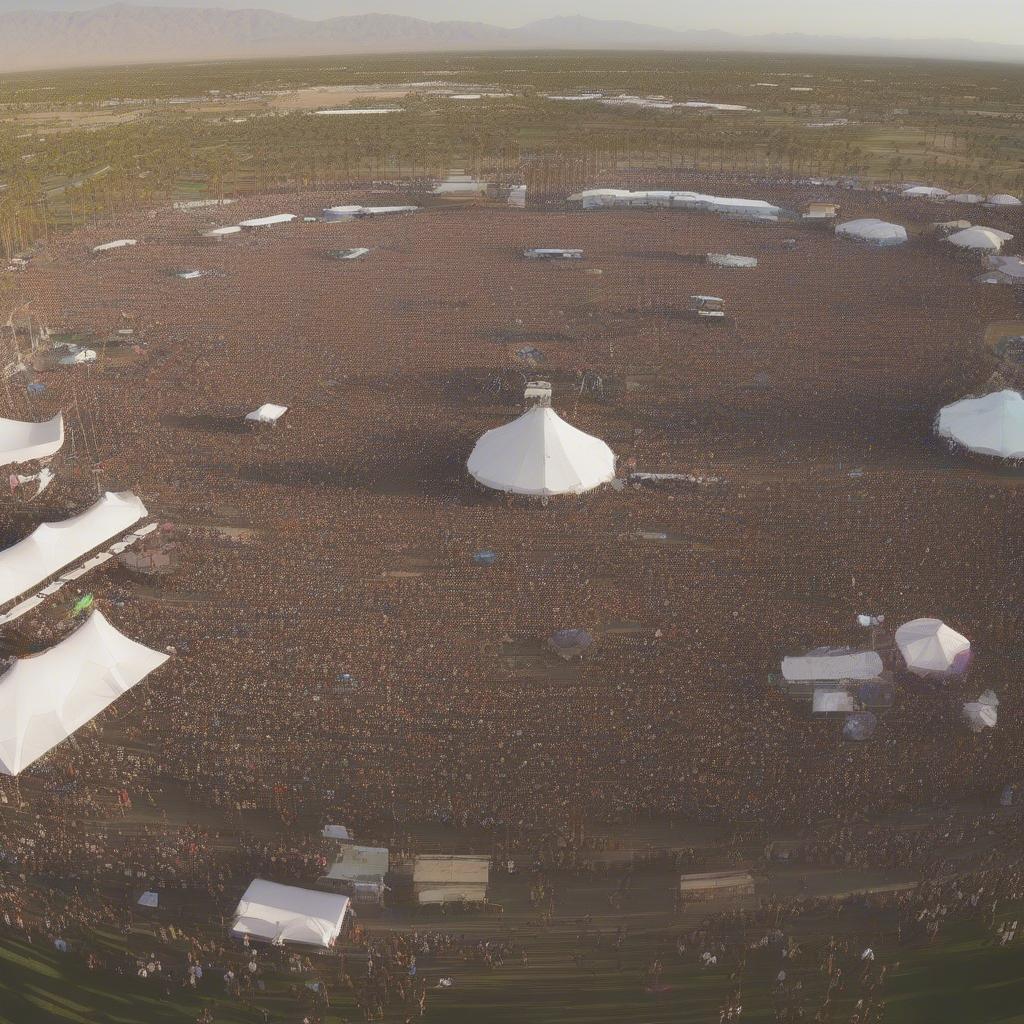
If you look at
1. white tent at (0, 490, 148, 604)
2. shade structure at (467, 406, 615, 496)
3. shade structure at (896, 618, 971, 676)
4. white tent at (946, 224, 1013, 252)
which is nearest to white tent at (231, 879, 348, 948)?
white tent at (0, 490, 148, 604)

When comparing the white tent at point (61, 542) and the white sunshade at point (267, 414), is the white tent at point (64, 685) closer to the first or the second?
the white tent at point (61, 542)

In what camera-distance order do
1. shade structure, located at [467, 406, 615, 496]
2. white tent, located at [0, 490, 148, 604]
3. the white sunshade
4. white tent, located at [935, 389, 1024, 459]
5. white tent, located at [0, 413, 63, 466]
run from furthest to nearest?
the white sunshade → white tent, located at [935, 389, 1024, 459] → white tent, located at [0, 413, 63, 466] → shade structure, located at [467, 406, 615, 496] → white tent, located at [0, 490, 148, 604]

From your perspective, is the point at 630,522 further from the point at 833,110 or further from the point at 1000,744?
the point at 833,110

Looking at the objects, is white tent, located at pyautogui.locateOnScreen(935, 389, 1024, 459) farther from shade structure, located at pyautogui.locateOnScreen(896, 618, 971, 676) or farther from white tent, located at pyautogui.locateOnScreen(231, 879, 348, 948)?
white tent, located at pyautogui.locateOnScreen(231, 879, 348, 948)

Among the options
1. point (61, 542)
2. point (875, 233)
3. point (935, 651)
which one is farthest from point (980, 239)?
point (61, 542)

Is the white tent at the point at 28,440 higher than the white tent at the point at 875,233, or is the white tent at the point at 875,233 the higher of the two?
the white tent at the point at 875,233

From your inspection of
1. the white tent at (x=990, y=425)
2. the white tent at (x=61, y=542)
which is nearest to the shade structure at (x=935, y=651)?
the white tent at (x=990, y=425)
